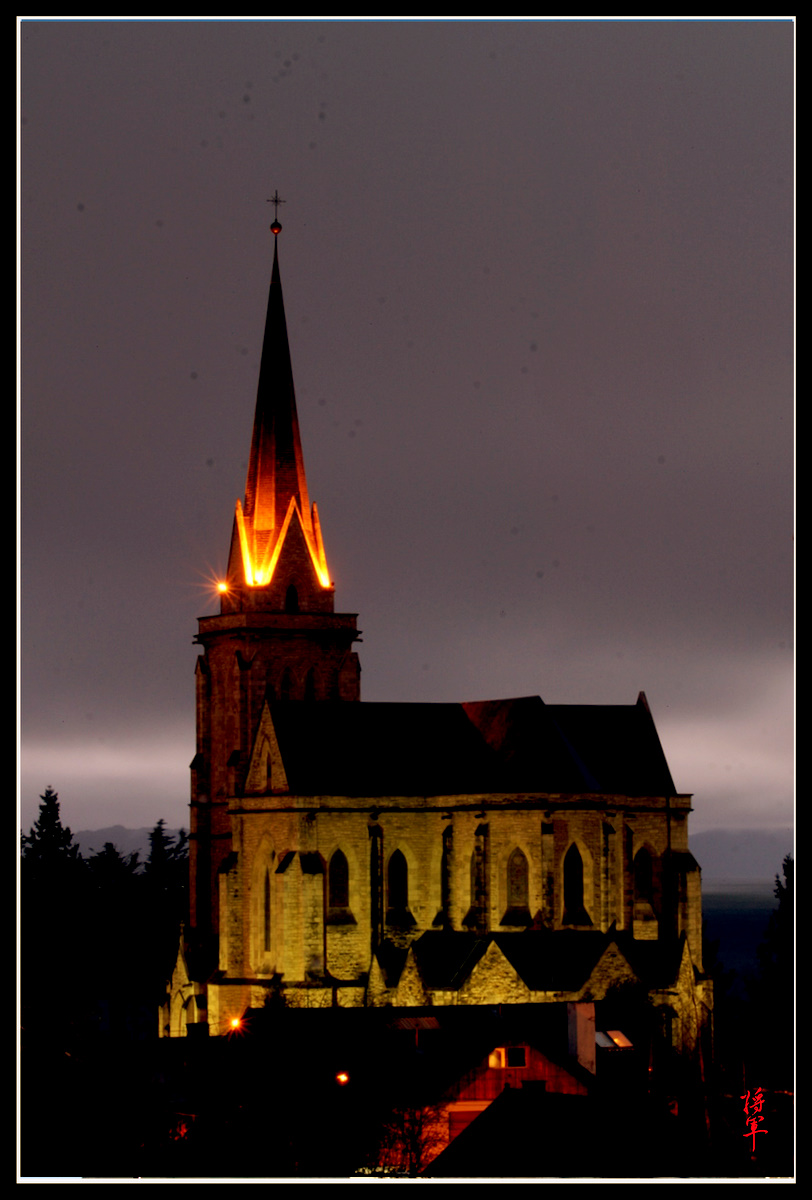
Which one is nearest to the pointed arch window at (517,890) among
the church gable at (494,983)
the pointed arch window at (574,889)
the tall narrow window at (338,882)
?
the pointed arch window at (574,889)

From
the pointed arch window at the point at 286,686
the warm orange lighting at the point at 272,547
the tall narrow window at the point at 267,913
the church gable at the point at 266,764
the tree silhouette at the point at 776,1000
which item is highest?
the warm orange lighting at the point at 272,547

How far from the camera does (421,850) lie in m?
89.5

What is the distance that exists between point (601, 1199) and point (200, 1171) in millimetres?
33686

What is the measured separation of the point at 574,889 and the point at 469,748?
852 cm

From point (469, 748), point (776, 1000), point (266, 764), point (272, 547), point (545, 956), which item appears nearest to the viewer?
point (545, 956)

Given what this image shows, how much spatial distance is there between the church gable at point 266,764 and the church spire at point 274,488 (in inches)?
419

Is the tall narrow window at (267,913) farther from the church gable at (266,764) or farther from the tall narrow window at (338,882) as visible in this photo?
the church gable at (266,764)

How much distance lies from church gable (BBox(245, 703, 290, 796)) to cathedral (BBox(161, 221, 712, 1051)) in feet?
0.35

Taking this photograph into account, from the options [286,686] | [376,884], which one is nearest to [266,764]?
[376,884]

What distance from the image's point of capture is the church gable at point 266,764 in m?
88.8

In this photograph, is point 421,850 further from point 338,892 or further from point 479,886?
point 338,892

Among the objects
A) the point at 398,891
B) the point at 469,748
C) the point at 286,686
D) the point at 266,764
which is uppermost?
the point at 286,686
